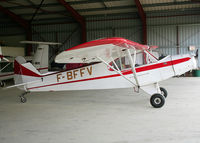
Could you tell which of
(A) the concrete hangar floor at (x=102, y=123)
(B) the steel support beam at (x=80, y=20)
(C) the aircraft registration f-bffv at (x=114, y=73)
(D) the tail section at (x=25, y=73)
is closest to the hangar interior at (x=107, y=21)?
(B) the steel support beam at (x=80, y=20)

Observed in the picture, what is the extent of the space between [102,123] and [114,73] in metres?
2.03

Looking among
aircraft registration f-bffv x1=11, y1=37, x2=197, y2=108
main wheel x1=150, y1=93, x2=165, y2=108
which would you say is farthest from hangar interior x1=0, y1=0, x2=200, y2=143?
aircraft registration f-bffv x1=11, y1=37, x2=197, y2=108

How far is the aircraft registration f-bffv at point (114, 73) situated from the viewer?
5.87m

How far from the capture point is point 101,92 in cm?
916

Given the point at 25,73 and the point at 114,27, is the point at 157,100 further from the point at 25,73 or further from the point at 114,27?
the point at 114,27

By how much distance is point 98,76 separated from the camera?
252 inches

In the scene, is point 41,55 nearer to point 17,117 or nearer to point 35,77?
point 35,77

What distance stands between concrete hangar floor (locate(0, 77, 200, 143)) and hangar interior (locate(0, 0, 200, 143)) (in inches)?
A: 0.7

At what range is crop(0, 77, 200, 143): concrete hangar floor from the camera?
380 centimetres

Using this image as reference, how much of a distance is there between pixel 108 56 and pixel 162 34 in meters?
12.3

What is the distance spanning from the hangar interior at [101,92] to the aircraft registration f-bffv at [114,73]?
1.98ft

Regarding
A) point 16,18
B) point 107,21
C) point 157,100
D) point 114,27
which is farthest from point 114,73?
point 16,18

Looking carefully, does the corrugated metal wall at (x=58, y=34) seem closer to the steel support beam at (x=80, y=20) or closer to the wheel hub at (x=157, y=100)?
the steel support beam at (x=80, y=20)

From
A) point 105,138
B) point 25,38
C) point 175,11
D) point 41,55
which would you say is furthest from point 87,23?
point 105,138
